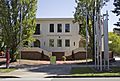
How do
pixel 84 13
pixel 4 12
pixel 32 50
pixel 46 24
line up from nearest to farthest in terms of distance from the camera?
1. pixel 4 12
2. pixel 84 13
3. pixel 32 50
4. pixel 46 24

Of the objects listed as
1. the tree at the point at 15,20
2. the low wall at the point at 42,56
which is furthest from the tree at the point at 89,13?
the low wall at the point at 42,56

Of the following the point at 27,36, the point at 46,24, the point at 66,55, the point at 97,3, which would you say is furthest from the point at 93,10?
the point at 46,24

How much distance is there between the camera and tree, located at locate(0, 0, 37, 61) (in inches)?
1447

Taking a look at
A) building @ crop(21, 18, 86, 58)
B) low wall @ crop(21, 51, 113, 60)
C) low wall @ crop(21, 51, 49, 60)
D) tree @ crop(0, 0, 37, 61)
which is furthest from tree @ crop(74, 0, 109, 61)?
building @ crop(21, 18, 86, 58)

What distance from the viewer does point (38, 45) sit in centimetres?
5706

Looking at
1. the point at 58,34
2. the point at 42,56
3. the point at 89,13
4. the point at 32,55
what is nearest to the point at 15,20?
the point at 89,13

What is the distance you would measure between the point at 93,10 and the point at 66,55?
13.6 meters

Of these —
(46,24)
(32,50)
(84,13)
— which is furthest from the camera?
(46,24)

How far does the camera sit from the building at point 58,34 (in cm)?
5588

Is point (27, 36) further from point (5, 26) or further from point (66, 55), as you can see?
point (66, 55)

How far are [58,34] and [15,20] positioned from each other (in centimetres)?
1971

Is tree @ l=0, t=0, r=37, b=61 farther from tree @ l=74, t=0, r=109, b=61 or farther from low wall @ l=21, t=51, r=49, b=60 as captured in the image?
low wall @ l=21, t=51, r=49, b=60

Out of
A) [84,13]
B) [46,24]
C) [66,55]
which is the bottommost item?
[66,55]

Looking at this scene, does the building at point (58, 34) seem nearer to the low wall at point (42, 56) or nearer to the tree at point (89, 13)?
the low wall at point (42, 56)
